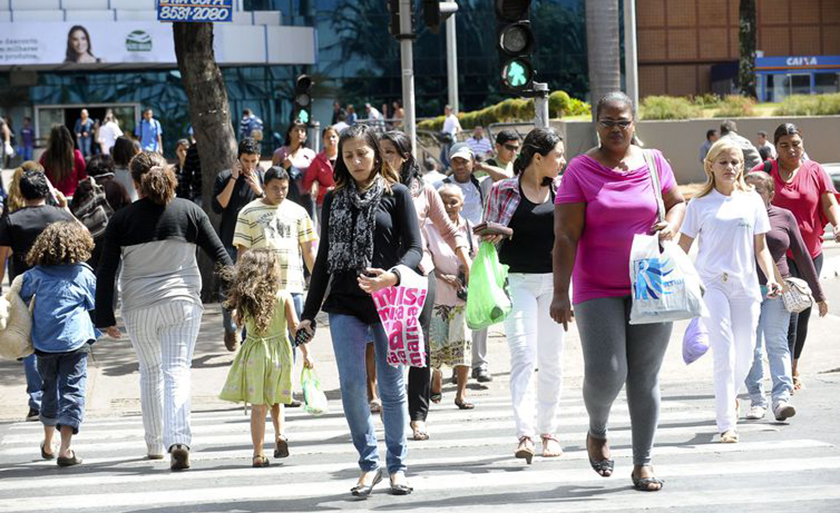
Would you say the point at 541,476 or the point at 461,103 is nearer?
the point at 541,476

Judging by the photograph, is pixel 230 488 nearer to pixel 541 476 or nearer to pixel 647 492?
pixel 541 476

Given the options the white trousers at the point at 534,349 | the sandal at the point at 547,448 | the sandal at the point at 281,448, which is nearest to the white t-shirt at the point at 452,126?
the sandal at the point at 281,448

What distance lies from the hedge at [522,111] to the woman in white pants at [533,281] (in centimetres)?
2698

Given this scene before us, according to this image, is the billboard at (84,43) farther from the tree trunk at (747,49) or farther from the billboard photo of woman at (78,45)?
the tree trunk at (747,49)

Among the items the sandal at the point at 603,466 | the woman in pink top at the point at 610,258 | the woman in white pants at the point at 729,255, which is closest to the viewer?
the woman in pink top at the point at 610,258

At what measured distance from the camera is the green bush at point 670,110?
32.7 metres

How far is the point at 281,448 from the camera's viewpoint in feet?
27.3

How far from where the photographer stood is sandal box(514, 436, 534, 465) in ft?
25.2

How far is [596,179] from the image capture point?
21.5ft

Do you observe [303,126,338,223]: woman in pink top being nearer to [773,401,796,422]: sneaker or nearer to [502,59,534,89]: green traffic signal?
[502,59,534,89]: green traffic signal

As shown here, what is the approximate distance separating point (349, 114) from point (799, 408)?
36362 mm

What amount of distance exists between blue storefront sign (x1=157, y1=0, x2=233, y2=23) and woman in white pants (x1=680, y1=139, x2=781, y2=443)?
23.8ft

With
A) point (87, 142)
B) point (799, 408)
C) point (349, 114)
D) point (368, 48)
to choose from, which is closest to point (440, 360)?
point (799, 408)

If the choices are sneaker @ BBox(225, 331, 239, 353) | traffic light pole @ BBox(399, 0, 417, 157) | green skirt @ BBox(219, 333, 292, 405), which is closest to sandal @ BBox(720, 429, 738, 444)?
green skirt @ BBox(219, 333, 292, 405)
